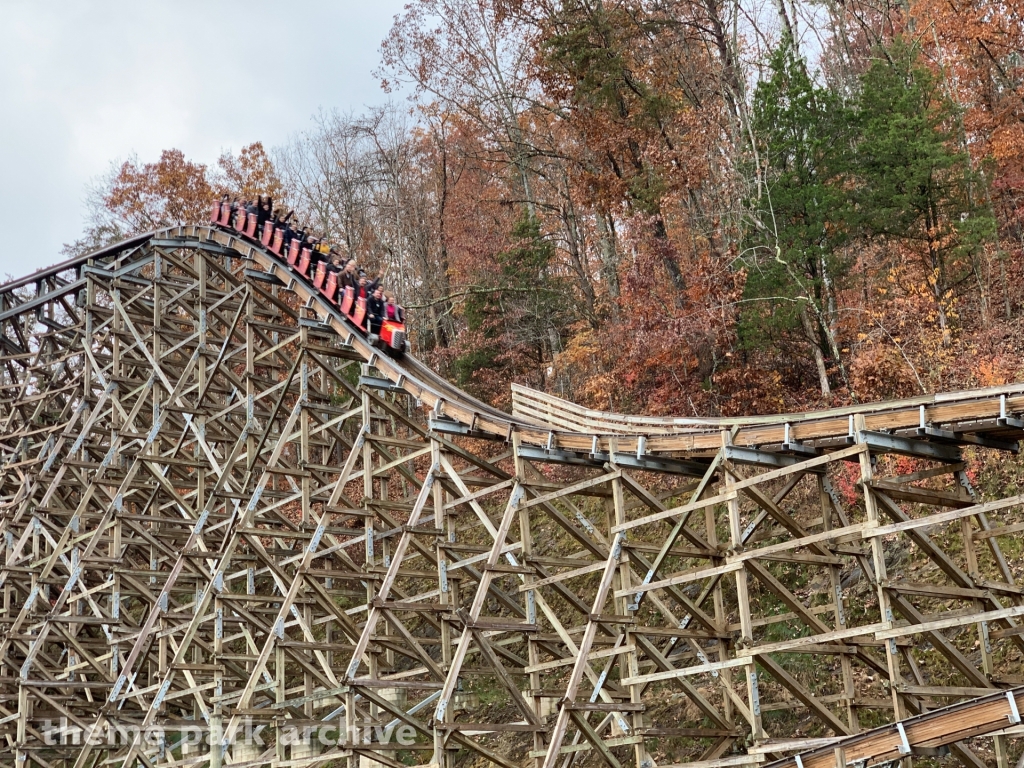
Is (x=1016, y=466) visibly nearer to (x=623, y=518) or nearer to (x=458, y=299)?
(x=623, y=518)

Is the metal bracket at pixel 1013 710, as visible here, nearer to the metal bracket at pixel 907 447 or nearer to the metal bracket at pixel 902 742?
the metal bracket at pixel 902 742

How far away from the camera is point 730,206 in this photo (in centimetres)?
2316

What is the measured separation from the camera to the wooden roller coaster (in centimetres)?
1102

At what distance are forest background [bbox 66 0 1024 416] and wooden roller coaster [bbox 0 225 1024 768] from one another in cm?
252

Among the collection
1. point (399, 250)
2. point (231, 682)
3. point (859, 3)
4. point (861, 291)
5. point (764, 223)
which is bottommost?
point (231, 682)

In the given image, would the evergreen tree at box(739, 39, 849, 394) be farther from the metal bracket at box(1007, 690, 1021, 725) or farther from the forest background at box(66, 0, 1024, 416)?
the metal bracket at box(1007, 690, 1021, 725)

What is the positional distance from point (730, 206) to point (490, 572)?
1272 cm

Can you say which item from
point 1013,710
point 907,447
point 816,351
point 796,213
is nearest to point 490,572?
point 907,447

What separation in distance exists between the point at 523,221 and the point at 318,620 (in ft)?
41.2

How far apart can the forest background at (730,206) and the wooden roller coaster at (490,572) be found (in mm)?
2522

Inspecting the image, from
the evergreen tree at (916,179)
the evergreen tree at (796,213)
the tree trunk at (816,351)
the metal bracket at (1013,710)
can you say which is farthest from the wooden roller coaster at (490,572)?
the evergreen tree at (916,179)

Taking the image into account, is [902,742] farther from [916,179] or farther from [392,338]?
[916,179]

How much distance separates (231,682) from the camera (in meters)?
17.7

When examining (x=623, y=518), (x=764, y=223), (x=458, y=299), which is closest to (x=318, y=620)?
(x=623, y=518)
